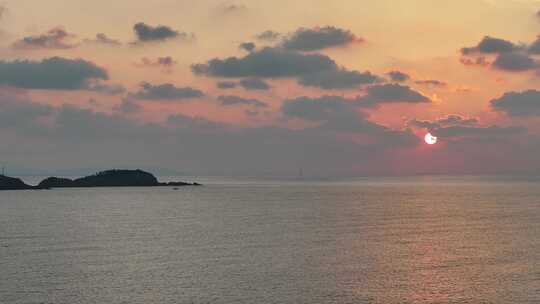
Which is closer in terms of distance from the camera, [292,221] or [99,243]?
[99,243]

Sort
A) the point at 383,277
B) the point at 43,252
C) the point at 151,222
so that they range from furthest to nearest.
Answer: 1. the point at 151,222
2. the point at 43,252
3. the point at 383,277

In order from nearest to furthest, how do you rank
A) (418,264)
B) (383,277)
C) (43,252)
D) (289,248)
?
(383,277)
(418,264)
(43,252)
(289,248)

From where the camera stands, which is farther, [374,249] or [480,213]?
[480,213]

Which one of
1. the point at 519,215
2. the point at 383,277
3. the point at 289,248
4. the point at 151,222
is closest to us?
the point at 383,277

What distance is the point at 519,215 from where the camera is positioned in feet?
543

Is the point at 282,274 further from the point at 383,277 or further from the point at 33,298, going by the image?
the point at 33,298

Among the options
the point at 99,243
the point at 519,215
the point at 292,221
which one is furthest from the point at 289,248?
the point at 519,215

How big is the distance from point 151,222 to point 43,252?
5361 cm

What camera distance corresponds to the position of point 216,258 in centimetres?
8694

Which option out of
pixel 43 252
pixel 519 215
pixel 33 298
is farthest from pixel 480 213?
pixel 33 298

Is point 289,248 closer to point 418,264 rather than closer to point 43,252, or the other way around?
point 418,264

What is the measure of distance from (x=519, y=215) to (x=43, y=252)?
127248 millimetres

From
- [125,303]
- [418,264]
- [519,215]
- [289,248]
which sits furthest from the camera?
[519,215]

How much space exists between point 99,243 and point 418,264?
177 ft
